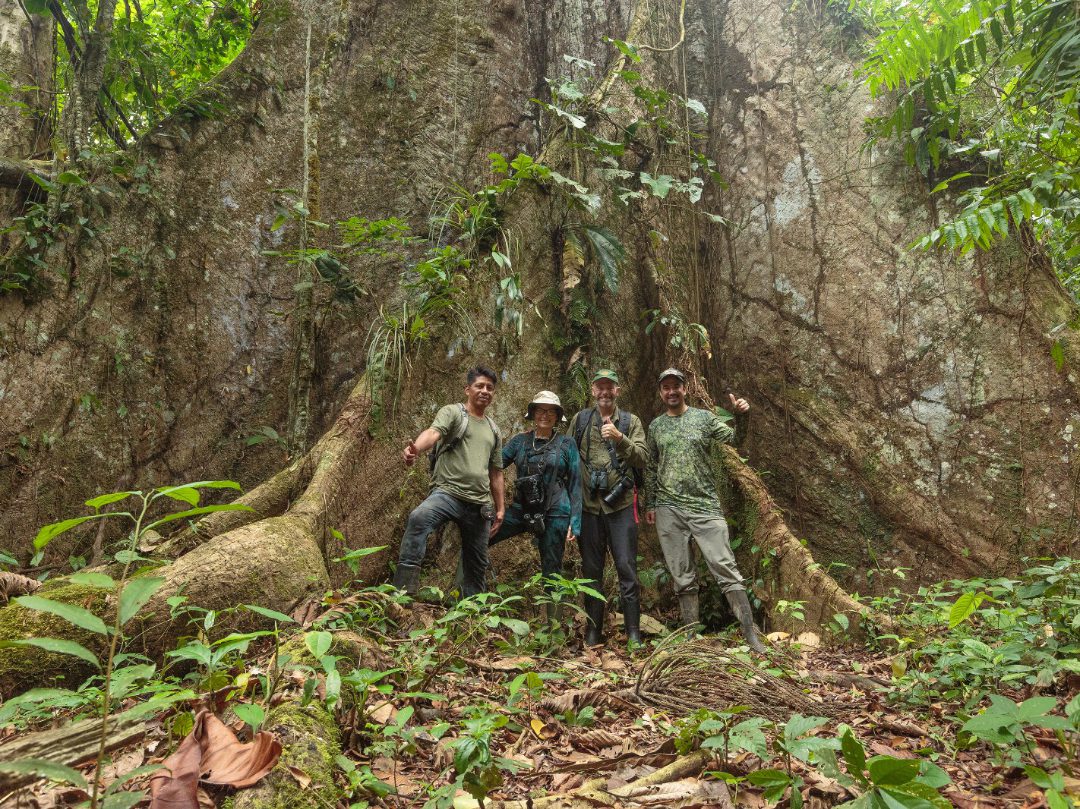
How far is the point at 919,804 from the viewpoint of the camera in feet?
4.69

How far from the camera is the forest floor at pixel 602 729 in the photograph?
5.78 ft

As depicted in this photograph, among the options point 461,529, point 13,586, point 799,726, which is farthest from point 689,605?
point 13,586

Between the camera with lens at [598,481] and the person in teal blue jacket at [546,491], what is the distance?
13 cm

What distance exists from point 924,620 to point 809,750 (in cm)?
306

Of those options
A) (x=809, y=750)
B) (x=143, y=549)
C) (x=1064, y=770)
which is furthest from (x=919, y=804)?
(x=143, y=549)

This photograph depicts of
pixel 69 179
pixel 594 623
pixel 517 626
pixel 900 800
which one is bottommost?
pixel 594 623

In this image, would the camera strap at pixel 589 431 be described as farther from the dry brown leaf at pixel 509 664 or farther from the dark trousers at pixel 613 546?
the dry brown leaf at pixel 509 664

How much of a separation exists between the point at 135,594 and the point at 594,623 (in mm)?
3805

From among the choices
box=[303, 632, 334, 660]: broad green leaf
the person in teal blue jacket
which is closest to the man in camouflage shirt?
the person in teal blue jacket

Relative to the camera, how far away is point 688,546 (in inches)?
202

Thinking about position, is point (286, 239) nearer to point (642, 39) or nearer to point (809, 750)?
point (642, 39)

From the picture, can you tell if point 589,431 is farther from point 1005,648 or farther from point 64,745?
Result: point 64,745

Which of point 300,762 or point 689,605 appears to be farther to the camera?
point 689,605

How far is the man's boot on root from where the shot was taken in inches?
181
